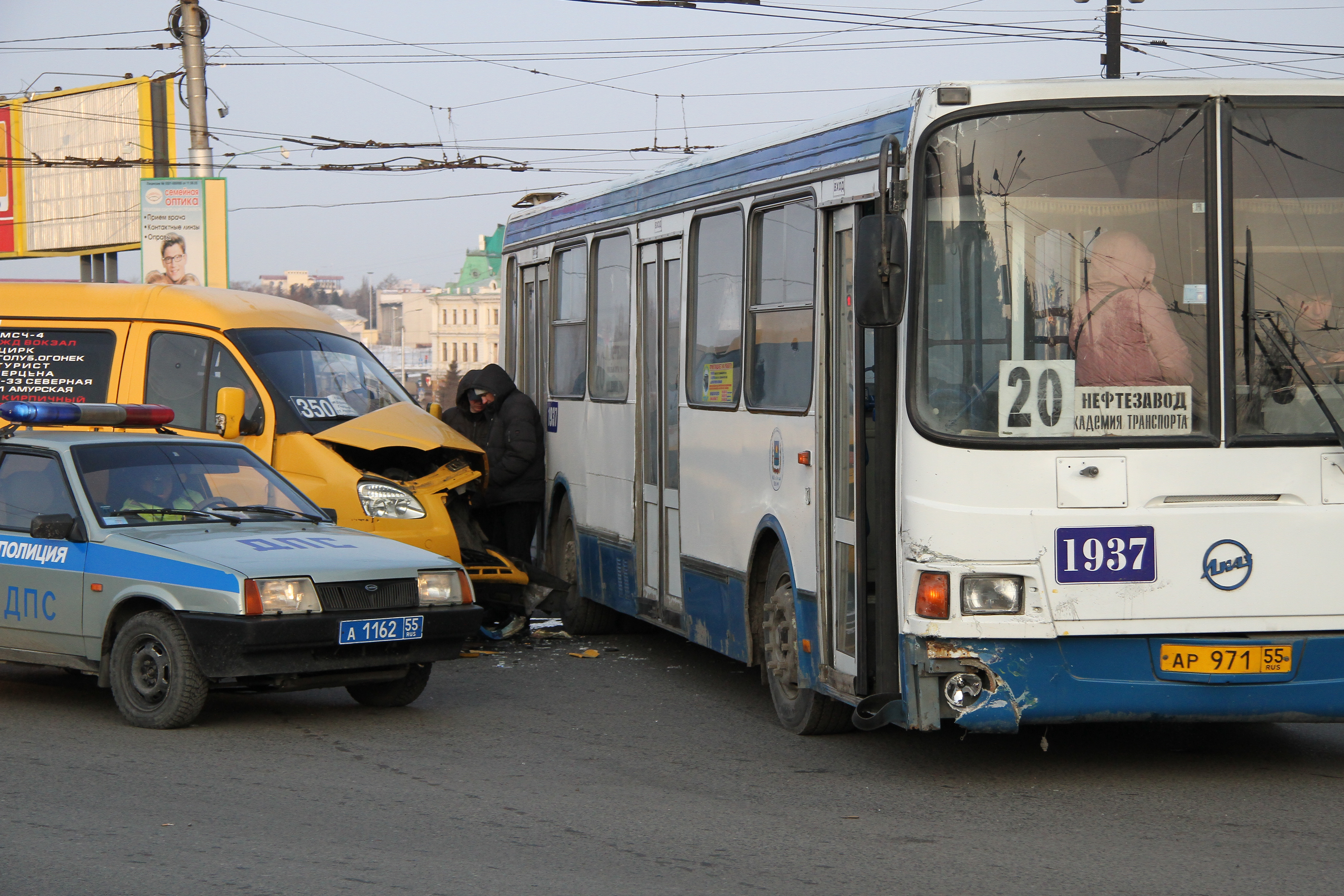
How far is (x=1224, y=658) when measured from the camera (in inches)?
263

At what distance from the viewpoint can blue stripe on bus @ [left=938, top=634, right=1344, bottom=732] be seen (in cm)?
663

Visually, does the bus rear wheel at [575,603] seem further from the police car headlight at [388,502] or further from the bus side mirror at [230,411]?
the bus side mirror at [230,411]

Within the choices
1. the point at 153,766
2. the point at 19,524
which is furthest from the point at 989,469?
the point at 19,524

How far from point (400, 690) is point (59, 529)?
6.40 feet

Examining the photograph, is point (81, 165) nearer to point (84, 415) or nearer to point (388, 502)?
point (388, 502)

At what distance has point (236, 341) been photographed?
11.8m

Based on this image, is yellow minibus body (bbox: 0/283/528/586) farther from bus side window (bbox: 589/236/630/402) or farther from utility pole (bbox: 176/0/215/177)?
utility pole (bbox: 176/0/215/177)

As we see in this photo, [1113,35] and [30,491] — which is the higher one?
[1113,35]

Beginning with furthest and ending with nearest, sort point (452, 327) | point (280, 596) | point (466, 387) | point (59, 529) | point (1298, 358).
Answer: point (452, 327) → point (466, 387) → point (59, 529) → point (280, 596) → point (1298, 358)

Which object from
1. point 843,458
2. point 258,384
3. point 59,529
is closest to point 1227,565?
point 843,458

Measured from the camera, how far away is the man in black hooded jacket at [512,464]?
41.1 ft

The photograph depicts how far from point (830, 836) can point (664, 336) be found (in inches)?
176

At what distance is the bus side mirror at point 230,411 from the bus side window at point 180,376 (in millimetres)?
419

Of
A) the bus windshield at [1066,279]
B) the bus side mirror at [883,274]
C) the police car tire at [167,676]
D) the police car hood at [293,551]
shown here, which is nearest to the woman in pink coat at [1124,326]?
the bus windshield at [1066,279]
